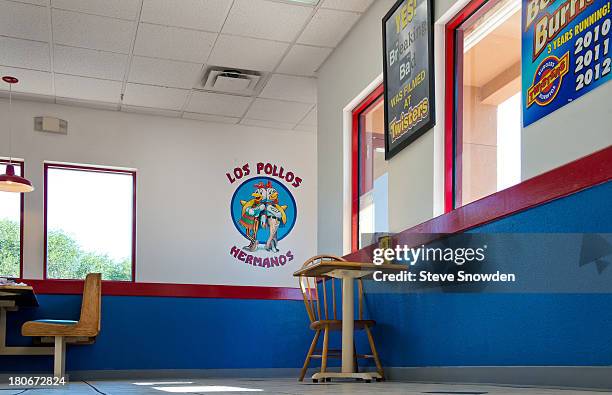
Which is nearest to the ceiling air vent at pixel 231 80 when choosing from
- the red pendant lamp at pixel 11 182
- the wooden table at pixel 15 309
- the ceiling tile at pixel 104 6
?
the ceiling tile at pixel 104 6

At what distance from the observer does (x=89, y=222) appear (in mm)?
9555

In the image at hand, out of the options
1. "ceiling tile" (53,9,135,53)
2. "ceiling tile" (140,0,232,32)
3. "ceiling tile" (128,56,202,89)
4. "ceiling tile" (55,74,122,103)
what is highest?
"ceiling tile" (140,0,232,32)

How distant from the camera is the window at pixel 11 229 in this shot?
29.6ft

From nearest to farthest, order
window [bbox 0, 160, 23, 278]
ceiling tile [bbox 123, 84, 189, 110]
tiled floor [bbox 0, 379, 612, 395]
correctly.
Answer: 1. tiled floor [bbox 0, 379, 612, 395]
2. ceiling tile [bbox 123, 84, 189, 110]
3. window [bbox 0, 160, 23, 278]

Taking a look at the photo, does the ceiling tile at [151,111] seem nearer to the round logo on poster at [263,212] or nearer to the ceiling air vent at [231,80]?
the ceiling air vent at [231,80]

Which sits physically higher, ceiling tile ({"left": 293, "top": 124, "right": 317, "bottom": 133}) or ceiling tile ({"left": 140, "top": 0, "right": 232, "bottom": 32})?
ceiling tile ({"left": 140, "top": 0, "right": 232, "bottom": 32})

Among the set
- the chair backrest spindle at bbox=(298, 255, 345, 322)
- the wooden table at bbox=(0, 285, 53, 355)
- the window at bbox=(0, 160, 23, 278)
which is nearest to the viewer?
the chair backrest spindle at bbox=(298, 255, 345, 322)

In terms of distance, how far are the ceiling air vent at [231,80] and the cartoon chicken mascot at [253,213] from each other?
178 cm

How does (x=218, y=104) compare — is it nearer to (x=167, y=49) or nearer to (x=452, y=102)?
(x=167, y=49)

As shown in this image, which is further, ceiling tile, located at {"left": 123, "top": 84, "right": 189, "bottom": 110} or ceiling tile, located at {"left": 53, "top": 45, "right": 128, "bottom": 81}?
Result: ceiling tile, located at {"left": 123, "top": 84, "right": 189, "bottom": 110}

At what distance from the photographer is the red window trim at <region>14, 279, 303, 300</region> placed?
657cm

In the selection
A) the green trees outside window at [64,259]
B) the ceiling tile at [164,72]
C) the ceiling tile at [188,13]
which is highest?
the ceiling tile at [188,13]

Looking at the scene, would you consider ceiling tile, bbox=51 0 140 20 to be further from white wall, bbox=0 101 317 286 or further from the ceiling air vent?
white wall, bbox=0 101 317 286

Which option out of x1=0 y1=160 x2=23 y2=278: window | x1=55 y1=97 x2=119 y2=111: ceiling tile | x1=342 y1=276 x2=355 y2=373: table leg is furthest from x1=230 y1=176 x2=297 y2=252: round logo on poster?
x1=342 y1=276 x2=355 y2=373: table leg
